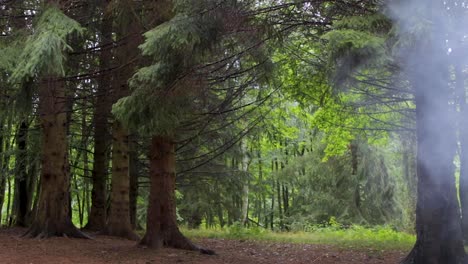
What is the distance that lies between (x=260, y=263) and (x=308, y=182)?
1421 cm

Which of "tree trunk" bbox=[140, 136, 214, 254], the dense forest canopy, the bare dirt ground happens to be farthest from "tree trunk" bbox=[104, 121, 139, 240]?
"tree trunk" bbox=[140, 136, 214, 254]

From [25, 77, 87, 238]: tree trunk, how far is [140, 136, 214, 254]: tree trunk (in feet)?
5.98

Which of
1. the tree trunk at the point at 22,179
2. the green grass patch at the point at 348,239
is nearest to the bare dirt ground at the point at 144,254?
the green grass patch at the point at 348,239

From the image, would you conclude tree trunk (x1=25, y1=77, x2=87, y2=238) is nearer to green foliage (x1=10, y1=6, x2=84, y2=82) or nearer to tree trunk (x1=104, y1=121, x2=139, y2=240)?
tree trunk (x1=104, y1=121, x2=139, y2=240)

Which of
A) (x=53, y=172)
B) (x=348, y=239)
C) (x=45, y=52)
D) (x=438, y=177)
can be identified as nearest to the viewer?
(x=45, y=52)

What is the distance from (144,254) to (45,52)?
3.50 m

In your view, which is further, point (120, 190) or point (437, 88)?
point (120, 190)

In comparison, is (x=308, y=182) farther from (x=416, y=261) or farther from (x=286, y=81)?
(x=416, y=261)

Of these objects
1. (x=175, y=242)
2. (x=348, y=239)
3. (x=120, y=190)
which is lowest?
(x=348, y=239)

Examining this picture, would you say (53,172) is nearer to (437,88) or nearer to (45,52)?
(45,52)

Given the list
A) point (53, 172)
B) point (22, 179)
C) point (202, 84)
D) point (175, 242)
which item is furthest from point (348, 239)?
point (22, 179)

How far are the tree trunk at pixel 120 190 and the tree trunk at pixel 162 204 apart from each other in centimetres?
228

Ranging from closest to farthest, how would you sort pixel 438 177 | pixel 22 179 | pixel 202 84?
pixel 438 177 < pixel 202 84 < pixel 22 179

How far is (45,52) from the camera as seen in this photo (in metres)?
5.92
